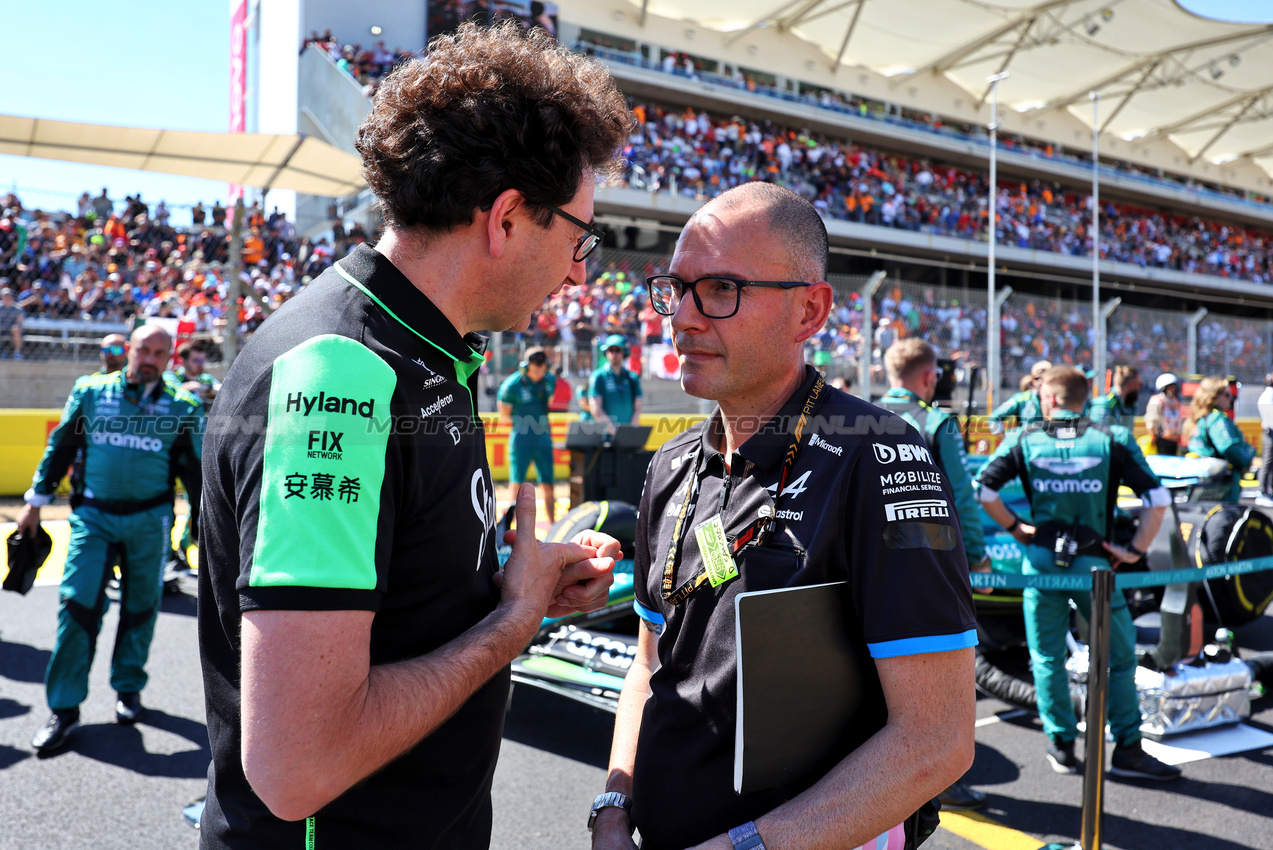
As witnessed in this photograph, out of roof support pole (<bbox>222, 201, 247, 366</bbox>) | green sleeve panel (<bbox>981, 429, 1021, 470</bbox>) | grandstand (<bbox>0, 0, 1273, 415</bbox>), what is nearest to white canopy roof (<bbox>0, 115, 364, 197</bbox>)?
roof support pole (<bbox>222, 201, 247, 366</bbox>)

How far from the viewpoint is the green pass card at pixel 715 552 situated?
4.81 feet

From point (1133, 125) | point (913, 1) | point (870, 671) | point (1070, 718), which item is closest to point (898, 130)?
point (913, 1)

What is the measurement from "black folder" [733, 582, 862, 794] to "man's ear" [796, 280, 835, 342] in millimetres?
555

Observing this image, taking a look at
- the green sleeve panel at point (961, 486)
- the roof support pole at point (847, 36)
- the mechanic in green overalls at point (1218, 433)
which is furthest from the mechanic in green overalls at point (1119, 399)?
the roof support pole at point (847, 36)

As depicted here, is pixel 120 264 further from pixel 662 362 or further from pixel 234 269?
pixel 662 362

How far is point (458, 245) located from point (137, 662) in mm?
3938

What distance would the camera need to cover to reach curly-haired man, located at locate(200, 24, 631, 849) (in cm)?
103

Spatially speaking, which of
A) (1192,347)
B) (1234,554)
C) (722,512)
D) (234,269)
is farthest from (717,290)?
(1192,347)

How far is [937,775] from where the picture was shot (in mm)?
1299

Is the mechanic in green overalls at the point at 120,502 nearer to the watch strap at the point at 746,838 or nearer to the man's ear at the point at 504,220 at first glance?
the man's ear at the point at 504,220

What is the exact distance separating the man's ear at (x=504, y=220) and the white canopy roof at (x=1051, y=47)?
28808 mm

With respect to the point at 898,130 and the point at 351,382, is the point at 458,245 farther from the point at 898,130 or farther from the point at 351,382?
the point at 898,130

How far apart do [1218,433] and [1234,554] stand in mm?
2472

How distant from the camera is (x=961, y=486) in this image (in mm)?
4246
